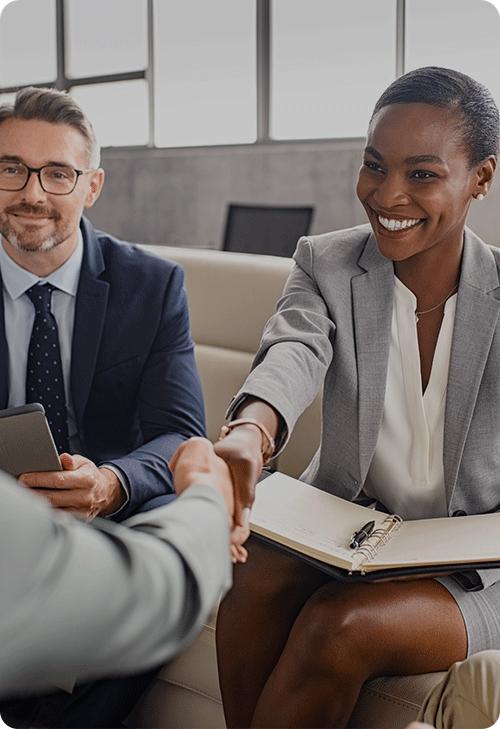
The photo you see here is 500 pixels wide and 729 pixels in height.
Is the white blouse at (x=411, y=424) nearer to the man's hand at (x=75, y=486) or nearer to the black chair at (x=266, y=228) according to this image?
the man's hand at (x=75, y=486)

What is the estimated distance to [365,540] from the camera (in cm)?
111

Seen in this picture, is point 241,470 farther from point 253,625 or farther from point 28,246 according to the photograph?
point 28,246

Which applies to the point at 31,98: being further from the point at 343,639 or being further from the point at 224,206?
the point at 224,206

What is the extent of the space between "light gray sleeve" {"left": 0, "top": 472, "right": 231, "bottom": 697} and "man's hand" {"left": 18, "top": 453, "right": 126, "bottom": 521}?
2.40 ft

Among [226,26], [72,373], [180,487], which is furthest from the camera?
[226,26]

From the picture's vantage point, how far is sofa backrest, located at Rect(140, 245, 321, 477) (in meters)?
1.95

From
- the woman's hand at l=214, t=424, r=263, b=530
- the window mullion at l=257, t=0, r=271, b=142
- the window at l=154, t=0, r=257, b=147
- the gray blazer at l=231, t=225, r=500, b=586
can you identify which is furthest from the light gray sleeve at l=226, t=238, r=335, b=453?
the window at l=154, t=0, r=257, b=147

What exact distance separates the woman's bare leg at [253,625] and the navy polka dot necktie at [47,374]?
56cm

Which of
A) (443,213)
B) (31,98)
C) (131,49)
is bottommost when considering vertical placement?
(443,213)

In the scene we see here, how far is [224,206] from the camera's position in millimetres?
5957

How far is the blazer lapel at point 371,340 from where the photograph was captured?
4.24 feet

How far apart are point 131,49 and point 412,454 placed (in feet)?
18.2

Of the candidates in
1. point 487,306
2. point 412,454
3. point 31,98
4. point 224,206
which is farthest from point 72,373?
point 224,206

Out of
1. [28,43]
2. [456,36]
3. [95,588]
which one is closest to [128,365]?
[95,588]
